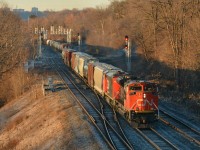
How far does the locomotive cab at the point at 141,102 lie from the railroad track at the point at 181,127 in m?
1.63

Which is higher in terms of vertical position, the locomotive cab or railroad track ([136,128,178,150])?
the locomotive cab

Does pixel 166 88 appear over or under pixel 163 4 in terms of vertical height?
under

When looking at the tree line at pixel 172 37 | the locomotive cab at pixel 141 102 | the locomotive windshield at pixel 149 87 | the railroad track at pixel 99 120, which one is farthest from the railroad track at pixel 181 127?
the tree line at pixel 172 37

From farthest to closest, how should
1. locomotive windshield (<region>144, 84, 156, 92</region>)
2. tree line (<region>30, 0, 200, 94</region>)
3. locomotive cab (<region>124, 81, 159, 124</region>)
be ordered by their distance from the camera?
1. tree line (<region>30, 0, 200, 94</region>)
2. locomotive windshield (<region>144, 84, 156, 92</region>)
3. locomotive cab (<region>124, 81, 159, 124</region>)

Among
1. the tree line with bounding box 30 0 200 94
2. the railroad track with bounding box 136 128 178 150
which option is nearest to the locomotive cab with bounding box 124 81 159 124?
the railroad track with bounding box 136 128 178 150

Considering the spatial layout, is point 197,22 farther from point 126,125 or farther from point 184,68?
point 126,125

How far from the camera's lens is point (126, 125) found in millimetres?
23984

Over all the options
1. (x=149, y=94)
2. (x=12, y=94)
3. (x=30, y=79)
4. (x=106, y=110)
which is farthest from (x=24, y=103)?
(x=149, y=94)

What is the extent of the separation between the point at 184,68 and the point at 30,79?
72.7 ft

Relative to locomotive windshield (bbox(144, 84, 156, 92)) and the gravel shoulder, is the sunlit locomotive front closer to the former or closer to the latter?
locomotive windshield (bbox(144, 84, 156, 92))

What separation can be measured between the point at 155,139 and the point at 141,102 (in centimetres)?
275

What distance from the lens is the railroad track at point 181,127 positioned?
68.0ft

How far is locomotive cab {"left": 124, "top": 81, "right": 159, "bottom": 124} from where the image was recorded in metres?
22.6

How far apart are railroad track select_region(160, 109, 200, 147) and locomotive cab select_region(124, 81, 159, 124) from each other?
5.33ft
